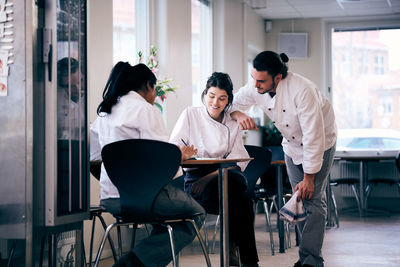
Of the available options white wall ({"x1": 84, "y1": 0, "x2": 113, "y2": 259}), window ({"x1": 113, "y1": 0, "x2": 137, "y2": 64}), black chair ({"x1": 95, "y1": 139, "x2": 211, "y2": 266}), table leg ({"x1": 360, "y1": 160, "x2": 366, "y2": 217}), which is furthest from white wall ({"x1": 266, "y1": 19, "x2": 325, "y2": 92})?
black chair ({"x1": 95, "y1": 139, "x2": 211, "y2": 266})

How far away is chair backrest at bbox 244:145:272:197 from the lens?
4.68 m

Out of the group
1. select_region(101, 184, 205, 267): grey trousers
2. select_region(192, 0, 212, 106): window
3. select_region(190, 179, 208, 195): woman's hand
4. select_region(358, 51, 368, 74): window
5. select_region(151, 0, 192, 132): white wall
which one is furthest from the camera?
select_region(358, 51, 368, 74): window

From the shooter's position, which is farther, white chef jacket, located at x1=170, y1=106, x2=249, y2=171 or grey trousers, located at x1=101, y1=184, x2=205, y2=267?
white chef jacket, located at x1=170, y1=106, x2=249, y2=171

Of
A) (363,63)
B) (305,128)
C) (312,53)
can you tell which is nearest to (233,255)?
(305,128)

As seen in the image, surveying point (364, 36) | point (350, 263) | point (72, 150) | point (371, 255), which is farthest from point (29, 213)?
point (364, 36)

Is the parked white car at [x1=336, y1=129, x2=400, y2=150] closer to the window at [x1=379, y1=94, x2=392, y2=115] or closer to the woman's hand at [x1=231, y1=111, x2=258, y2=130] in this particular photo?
the window at [x1=379, y1=94, x2=392, y2=115]

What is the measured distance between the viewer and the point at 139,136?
2986mm

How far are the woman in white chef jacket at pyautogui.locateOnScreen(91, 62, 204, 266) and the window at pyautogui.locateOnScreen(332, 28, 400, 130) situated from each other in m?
6.41

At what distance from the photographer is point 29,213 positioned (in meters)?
2.56

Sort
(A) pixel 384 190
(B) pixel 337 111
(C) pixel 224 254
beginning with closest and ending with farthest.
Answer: (C) pixel 224 254
(A) pixel 384 190
(B) pixel 337 111

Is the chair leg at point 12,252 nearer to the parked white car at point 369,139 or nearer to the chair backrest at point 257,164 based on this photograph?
the chair backrest at point 257,164

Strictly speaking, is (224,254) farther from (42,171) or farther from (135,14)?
(135,14)

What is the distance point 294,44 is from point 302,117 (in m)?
5.80

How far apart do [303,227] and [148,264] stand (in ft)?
3.79
